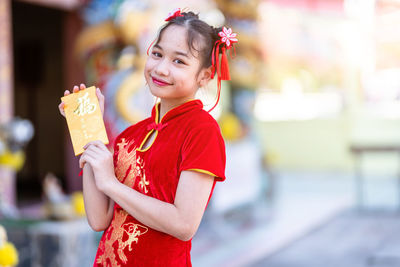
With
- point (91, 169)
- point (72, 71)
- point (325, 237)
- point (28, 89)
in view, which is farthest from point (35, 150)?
point (91, 169)

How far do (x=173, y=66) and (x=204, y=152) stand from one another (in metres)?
0.19

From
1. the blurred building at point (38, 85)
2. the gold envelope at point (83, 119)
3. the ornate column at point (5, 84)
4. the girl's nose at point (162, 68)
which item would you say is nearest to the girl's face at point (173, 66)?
the girl's nose at point (162, 68)

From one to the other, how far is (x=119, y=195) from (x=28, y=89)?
23.8 ft

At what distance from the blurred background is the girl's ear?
0.10 meters

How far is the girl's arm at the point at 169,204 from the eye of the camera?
3.70ft

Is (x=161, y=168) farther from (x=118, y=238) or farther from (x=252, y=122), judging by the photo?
(x=252, y=122)

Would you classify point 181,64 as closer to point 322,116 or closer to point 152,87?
point 152,87

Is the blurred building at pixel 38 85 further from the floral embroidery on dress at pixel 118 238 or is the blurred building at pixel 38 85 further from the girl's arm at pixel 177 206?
the girl's arm at pixel 177 206

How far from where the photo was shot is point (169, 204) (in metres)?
1.14

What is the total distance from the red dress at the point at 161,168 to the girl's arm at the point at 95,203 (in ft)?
0.08

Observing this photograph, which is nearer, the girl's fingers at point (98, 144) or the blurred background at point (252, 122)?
the girl's fingers at point (98, 144)

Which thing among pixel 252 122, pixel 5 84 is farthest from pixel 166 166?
pixel 252 122

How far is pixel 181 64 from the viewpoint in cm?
120

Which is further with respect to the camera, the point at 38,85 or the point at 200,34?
the point at 38,85
